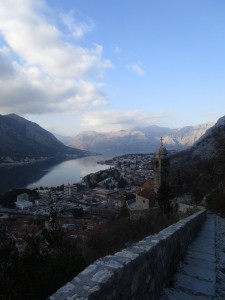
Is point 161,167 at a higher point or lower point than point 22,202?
higher

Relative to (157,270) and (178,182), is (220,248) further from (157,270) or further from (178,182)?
(178,182)

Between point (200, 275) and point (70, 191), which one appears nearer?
point (200, 275)

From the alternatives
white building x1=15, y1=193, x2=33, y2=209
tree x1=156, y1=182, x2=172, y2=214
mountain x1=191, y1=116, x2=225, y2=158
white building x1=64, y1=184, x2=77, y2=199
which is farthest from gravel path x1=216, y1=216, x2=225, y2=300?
white building x1=64, y1=184, x2=77, y2=199

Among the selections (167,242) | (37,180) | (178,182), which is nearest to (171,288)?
(167,242)

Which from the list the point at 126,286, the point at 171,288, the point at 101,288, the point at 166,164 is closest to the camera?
the point at 101,288

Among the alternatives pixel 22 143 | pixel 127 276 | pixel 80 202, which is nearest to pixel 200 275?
pixel 127 276

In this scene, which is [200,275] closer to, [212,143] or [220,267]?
[220,267]
